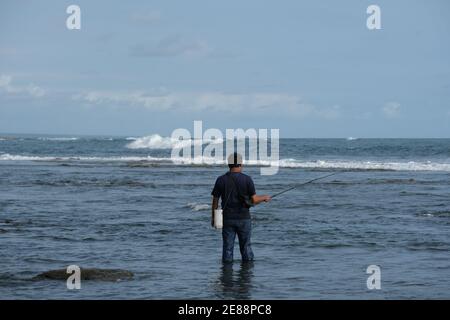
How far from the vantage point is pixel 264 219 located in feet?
53.7

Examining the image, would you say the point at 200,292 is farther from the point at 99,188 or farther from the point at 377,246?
the point at 99,188

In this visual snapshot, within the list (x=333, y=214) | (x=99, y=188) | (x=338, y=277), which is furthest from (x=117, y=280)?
(x=99, y=188)

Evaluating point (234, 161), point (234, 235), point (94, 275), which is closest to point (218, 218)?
point (234, 235)

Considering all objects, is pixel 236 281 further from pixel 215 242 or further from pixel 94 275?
pixel 215 242

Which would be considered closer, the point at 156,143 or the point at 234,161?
the point at 234,161

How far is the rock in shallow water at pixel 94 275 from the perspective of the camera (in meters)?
9.89

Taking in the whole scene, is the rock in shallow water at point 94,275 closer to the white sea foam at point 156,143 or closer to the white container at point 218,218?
the white container at point 218,218

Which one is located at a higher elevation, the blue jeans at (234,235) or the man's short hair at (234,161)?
the man's short hair at (234,161)

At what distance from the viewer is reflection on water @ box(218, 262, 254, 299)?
9031 millimetres

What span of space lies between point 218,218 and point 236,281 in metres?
1.02

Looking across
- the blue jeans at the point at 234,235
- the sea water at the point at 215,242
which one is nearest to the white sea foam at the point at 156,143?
the sea water at the point at 215,242

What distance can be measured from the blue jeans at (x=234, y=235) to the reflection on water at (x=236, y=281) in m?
0.13

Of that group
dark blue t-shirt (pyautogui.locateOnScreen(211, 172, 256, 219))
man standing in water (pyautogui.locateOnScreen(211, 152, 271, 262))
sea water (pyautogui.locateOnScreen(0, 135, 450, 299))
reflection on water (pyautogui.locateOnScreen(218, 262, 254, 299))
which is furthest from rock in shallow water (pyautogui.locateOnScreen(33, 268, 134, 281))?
dark blue t-shirt (pyautogui.locateOnScreen(211, 172, 256, 219))

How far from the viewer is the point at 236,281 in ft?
32.1
